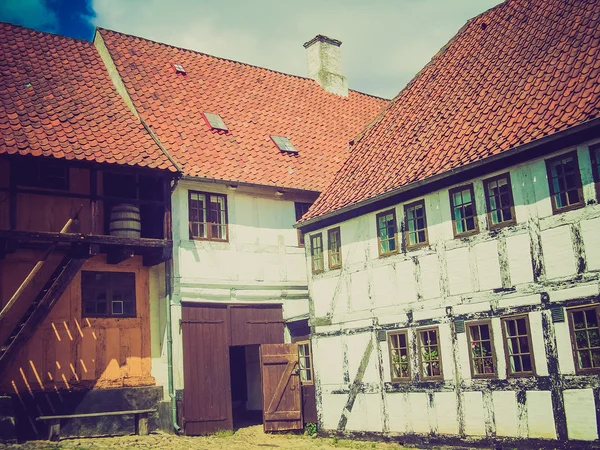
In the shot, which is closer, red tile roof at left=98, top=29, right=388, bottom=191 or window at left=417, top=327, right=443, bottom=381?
window at left=417, top=327, right=443, bottom=381

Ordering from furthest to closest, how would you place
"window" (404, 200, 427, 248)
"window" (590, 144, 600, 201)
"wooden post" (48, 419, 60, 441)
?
"wooden post" (48, 419, 60, 441)
"window" (404, 200, 427, 248)
"window" (590, 144, 600, 201)

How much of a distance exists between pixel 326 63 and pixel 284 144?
20.5ft

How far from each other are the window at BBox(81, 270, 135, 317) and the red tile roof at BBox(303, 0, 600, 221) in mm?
4941

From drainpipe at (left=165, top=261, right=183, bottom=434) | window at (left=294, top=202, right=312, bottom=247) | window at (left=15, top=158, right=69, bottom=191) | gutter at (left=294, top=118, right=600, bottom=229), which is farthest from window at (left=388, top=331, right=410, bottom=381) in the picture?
window at (left=15, top=158, right=69, bottom=191)

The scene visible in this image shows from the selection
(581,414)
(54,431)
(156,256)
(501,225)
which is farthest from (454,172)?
(54,431)

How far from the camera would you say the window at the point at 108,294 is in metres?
17.2

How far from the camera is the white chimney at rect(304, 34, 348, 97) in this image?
26016 mm

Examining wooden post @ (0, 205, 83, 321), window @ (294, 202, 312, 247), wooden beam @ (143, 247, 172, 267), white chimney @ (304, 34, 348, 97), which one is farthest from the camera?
white chimney @ (304, 34, 348, 97)

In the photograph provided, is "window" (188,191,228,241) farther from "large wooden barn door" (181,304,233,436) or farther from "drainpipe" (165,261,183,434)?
"large wooden barn door" (181,304,233,436)

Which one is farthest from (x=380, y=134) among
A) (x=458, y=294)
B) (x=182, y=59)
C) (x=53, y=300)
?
(x=53, y=300)

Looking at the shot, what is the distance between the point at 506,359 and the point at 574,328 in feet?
5.20

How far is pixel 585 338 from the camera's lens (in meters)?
12.1

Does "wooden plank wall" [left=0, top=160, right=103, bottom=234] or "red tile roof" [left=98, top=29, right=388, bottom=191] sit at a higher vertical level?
"red tile roof" [left=98, top=29, right=388, bottom=191]

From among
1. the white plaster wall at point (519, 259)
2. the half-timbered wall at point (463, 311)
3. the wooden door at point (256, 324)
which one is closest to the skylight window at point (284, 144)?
the half-timbered wall at point (463, 311)
